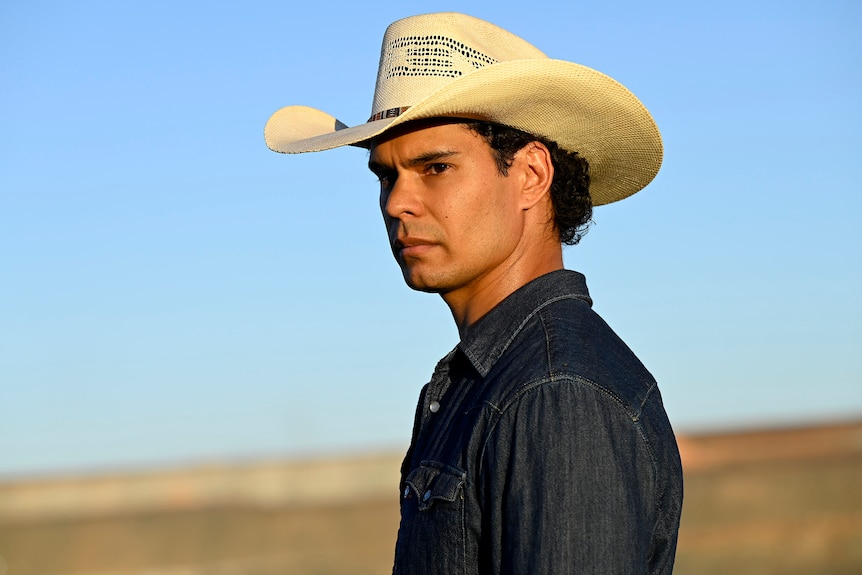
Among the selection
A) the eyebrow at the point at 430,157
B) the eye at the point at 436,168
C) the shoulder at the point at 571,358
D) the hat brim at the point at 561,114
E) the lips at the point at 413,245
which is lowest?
the shoulder at the point at 571,358

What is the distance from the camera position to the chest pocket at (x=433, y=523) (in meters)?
3.06

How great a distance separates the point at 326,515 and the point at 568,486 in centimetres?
1749

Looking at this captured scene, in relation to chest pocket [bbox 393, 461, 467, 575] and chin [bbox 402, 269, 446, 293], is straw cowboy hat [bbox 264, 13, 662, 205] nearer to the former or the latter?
chin [bbox 402, 269, 446, 293]

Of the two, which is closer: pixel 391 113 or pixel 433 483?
pixel 433 483

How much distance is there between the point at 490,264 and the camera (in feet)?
11.9

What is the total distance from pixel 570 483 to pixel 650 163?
1657mm

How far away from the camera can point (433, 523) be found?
314 centimetres

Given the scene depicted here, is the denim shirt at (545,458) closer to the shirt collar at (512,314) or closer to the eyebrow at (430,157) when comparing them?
the shirt collar at (512,314)

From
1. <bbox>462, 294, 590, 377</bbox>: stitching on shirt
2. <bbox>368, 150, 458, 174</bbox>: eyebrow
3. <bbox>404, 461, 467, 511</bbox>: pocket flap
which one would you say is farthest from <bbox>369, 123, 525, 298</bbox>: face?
<bbox>404, 461, 467, 511</bbox>: pocket flap

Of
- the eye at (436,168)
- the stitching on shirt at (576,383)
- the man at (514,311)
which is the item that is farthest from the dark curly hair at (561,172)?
the stitching on shirt at (576,383)

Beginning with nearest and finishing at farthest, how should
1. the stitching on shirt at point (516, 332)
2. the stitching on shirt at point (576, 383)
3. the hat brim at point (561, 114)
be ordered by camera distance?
the stitching on shirt at point (576, 383)
the stitching on shirt at point (516, 332)
the hat brim at point (561, 114)

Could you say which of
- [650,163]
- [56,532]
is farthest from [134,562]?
[650,163]

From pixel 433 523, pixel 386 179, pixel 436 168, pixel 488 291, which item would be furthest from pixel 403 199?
pixel 433 523

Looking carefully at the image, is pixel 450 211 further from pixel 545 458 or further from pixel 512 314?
pixel 545 458
